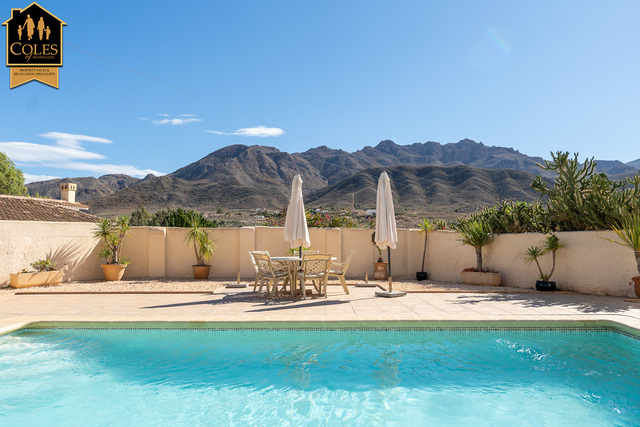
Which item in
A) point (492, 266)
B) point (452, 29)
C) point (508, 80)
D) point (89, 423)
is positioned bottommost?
point (89, 423)

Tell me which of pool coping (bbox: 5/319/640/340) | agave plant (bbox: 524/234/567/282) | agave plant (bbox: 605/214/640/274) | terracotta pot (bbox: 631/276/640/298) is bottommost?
pool coping (bbox: 5/319/640/340)

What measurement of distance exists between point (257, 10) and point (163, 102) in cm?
1309

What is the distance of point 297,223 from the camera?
26.3ft

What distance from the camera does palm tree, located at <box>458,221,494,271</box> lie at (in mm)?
9453

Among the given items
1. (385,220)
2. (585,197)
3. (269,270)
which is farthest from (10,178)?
(585,197)

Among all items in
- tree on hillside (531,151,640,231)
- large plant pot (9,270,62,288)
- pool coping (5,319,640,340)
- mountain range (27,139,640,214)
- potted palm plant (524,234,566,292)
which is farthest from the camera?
mountain range (27,139,640,214)

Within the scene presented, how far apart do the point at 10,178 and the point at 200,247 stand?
31.5 metres

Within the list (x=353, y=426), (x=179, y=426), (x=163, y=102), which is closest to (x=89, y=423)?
(x=179, y=426)

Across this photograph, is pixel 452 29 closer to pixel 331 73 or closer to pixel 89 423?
pixel 331 73

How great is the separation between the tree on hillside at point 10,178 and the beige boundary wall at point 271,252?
2847cm

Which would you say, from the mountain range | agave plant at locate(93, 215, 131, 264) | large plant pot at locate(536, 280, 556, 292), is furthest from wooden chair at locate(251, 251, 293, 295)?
the mountain range

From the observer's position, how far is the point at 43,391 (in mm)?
3801

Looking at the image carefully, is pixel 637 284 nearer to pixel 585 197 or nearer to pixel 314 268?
pixel 585 197

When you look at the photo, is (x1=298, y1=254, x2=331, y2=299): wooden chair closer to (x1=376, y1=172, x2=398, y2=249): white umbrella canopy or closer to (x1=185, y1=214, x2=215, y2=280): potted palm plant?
(x1=376, y1=172, x2=398, y2=249): white umbrella canopy
